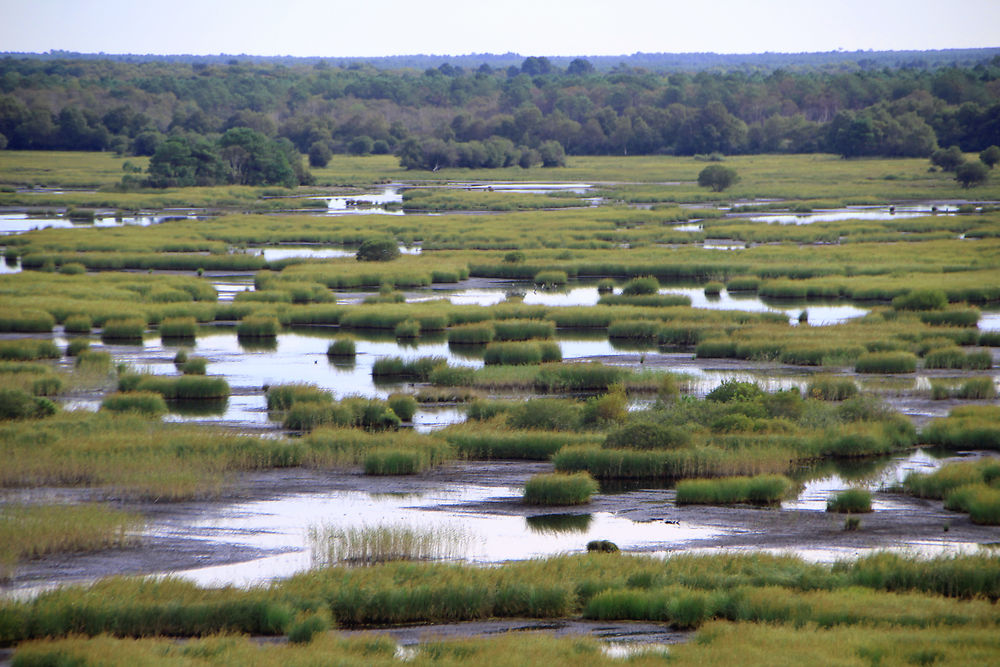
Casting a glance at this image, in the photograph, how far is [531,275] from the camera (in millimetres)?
64062

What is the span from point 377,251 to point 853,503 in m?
45.8

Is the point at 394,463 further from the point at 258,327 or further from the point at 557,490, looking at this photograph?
the point at 258,327

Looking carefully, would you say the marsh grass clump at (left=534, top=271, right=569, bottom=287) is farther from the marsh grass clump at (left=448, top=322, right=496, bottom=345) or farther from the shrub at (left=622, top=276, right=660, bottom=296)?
the marsh grass clump at (left=448, top=322, right=496, bottom=345)

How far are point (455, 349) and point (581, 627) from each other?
26728 mm

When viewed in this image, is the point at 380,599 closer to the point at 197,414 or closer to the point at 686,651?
the point at 686,651

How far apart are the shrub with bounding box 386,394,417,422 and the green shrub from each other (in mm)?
18840

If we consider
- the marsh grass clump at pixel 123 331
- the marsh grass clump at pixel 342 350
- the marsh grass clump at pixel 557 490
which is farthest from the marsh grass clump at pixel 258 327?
the marsh grass clump at pixel 557 490

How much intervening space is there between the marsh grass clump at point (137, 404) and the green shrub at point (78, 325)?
1423 centimetres

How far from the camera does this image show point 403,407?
107ft

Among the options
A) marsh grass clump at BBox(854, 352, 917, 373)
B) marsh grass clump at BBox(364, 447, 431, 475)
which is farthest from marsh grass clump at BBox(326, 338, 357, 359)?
marsh grass clump at BBox(854, 352, 917, 373)

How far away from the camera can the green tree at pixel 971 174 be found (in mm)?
107562

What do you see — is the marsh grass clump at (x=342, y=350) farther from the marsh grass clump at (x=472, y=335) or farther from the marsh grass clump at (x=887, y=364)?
the marsh grass clump at (x=887, y=364)

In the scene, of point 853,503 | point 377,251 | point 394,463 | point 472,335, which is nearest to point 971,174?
point 377,251

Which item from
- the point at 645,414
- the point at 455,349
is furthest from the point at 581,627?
the point at 455,349
